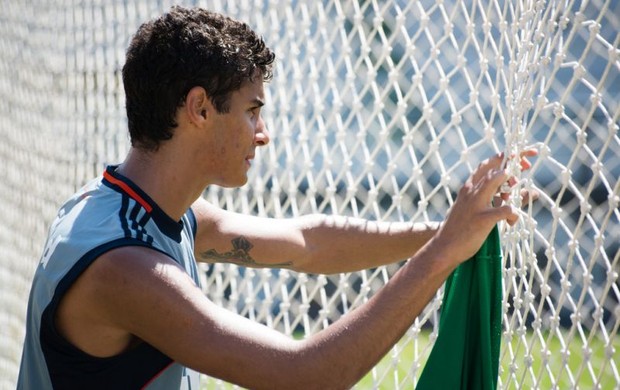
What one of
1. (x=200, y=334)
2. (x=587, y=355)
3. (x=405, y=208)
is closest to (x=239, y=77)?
(x=200, y=334)

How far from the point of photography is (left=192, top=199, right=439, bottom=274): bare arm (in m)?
2.20

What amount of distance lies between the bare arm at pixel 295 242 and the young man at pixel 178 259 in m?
0.14

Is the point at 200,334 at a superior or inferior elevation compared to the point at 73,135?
inferior

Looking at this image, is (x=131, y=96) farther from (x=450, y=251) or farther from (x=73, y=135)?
(x=73, y=135)

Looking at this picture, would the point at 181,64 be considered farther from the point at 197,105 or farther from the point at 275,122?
the point at 275,122

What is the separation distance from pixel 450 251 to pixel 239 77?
1.78 feet

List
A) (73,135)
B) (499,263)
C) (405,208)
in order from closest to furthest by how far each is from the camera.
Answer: (499,263) → (73,135) → (405,208)

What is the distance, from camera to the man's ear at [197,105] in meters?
1.80

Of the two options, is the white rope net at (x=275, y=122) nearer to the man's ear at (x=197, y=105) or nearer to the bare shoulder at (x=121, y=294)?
the man's ear at (x=197, y=105)

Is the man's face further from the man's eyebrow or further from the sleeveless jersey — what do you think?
the sleeveless jersey

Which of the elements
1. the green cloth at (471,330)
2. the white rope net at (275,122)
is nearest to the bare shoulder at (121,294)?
the green cloth at (471,330)

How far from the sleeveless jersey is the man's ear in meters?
0.18

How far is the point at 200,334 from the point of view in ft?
5.28

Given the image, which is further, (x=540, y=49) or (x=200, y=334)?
(x=540, y=49)
